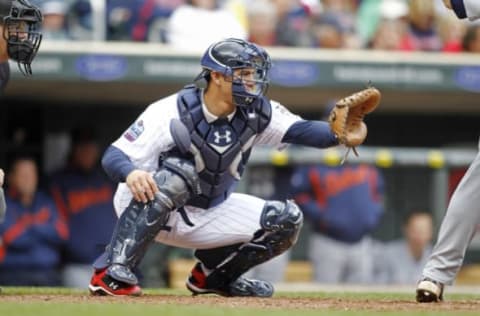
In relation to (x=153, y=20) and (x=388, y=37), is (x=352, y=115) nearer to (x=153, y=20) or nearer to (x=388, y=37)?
(x=153, y=20)

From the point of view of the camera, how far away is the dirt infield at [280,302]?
19.7 feet

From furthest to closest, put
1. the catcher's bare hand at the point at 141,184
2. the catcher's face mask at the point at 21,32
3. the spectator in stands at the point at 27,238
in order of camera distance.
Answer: the spectator in stands at the point at 27,238
the catcher's face mask at the point at 21,32
the catcher's bare hand at the point at 141,184

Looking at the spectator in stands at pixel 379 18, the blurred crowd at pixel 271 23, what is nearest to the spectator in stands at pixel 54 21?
the blurred crowd at pixel 271 23

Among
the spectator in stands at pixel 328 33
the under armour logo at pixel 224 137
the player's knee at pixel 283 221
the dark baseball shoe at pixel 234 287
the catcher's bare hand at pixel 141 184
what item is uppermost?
the under armour logo at pixel 224 137

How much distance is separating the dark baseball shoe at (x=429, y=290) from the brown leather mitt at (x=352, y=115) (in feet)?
2.62

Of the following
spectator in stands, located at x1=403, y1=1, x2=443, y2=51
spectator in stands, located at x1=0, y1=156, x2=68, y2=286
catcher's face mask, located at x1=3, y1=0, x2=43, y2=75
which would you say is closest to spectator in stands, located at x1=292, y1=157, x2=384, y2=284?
spectator in stands, located at x1=403, y1=1, x2=443, y2=51

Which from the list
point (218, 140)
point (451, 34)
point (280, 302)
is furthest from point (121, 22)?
point (280, 302)

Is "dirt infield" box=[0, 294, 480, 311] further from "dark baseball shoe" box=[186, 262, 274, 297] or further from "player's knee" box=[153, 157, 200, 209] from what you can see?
"player's knee" box=[153, 157, 200, 209]

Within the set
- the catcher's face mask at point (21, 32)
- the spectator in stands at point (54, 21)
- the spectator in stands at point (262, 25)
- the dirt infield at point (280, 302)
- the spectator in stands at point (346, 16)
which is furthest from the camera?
the spectator in stands at point (346, 16)

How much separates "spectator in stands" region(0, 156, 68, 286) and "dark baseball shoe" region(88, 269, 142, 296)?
431 centimetres

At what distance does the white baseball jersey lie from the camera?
662 centimetres

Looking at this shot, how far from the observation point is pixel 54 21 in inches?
447

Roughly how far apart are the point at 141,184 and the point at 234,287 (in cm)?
96

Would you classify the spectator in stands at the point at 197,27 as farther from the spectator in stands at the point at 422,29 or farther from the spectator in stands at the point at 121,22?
the spectator in stands at the point at 422,29
